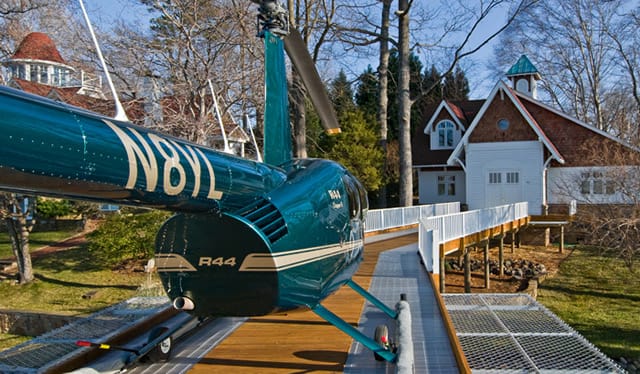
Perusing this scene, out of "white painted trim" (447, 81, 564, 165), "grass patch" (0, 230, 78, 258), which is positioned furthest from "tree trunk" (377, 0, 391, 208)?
"grass patch" (0, 230, 78, 258)

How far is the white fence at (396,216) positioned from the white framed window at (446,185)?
606cm

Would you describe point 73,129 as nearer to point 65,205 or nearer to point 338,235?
point 338,235

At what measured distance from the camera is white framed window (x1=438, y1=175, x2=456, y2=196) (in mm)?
31953

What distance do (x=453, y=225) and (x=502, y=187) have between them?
13.5 metres

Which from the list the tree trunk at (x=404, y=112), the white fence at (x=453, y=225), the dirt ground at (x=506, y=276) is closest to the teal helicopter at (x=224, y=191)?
the white fence at (x=453, y=225)

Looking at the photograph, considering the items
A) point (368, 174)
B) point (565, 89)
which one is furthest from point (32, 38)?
point (565, 89)

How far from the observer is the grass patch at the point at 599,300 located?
14078mm

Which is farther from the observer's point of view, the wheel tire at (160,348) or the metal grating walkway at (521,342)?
the metal grating walkway at (521,342)

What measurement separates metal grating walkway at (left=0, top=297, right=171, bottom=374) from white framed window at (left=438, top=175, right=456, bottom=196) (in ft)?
85.8

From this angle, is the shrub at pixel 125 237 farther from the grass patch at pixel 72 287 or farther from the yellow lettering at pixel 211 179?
the yellow lettering at pixel 211 179

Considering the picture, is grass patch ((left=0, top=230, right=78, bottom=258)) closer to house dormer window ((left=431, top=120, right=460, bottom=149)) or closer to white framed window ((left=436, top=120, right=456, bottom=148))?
house dormer window ((left=431, top=120, right=460, bottom=149))

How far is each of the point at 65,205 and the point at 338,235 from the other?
27.9 metres

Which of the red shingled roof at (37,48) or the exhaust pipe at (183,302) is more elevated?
the red shingled roof at (37,48)

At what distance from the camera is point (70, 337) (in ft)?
19.5
